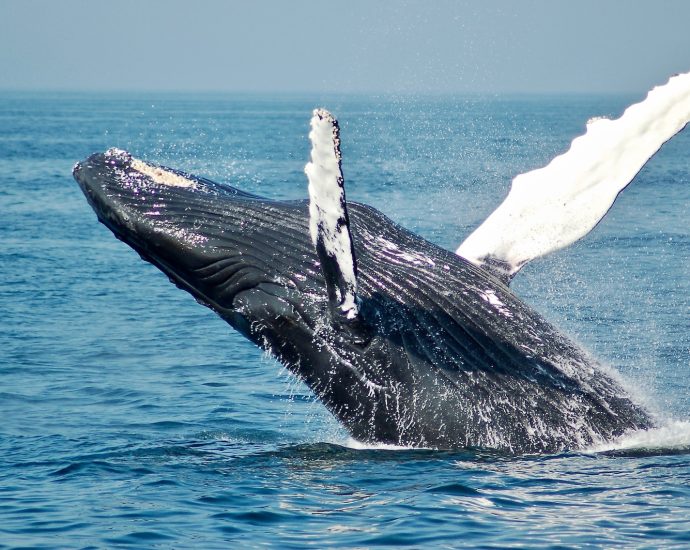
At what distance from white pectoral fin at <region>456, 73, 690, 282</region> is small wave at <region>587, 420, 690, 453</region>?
4.84 feet

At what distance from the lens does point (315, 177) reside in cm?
779

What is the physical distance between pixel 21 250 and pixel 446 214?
32.6 ft

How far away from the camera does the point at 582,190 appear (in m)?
9.51

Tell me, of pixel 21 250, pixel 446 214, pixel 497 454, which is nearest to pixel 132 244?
pixel 497 454

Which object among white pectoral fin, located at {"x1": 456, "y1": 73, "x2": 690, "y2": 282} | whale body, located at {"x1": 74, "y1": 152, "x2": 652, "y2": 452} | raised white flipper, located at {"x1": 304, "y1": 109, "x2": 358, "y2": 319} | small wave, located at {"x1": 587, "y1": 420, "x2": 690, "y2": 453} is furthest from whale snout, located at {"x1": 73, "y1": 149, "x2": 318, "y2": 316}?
small wave, located at {"x1": 587, "y1": 420, "x2": 690, "y2": 453}

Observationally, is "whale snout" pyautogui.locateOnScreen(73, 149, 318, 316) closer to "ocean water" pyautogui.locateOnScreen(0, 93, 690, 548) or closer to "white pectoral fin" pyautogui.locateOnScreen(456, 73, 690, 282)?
"ocean water" pyautogui.locateOnScreen(0, 93, 690, 548)

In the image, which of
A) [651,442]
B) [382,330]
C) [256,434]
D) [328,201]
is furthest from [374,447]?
[256,434]

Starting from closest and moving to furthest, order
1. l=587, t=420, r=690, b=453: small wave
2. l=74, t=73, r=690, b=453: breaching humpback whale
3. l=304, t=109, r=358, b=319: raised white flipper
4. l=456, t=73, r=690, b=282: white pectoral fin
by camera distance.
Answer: l=304, t=109, r=358, b=319: raised white flipper → l=74, t=73, r=690, b=453: breaching humpback whale → l=587, t=420, r=690, b=453: small wave → l=456, t=73, r=690, b=282: white pectoral fin

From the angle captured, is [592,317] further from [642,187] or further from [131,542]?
[642,187]

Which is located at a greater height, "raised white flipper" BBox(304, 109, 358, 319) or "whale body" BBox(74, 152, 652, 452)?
"raised white flipper" BBox(304, 109, 358, 319)

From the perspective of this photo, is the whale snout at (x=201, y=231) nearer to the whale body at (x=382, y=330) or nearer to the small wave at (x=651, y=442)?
the whale body at (x=382, y=330)

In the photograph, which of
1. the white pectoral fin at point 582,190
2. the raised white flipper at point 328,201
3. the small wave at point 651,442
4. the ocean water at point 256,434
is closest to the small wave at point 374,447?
the ocean water at point 256,434

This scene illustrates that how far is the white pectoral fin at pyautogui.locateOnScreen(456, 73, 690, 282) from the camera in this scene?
9367 millimetres

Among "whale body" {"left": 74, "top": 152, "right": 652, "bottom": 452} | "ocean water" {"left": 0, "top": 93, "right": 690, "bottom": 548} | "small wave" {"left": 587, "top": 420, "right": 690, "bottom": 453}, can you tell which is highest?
"whale body" {"left": 74, "top": 152, "right": 652, "bottom": 452}
